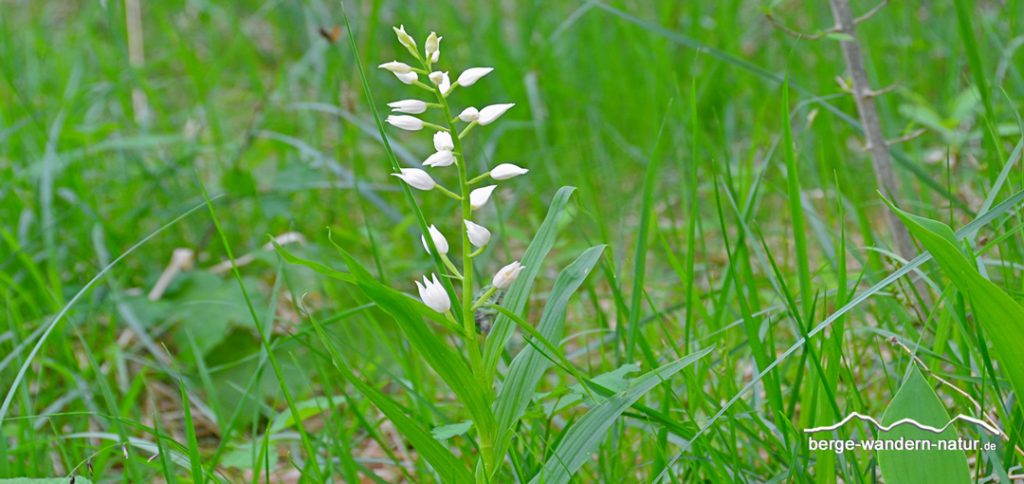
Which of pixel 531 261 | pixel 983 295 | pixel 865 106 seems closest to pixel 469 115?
pixel 531 261

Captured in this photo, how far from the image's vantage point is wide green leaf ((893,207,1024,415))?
98cm

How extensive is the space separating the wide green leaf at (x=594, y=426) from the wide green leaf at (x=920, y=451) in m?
0.23

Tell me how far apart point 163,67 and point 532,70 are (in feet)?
7.48

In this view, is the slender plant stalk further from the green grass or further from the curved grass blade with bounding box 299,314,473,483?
the curved grass blade with bounding box 299,314,473,483

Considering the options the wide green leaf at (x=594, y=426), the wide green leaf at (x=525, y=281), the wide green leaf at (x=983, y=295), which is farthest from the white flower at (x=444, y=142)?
the wide green leaf at (x=983, y=295)

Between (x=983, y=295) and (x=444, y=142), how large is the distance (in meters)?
0.60

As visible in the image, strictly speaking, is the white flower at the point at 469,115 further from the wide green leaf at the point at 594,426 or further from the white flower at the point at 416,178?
the wide green leaf at the point at 594,426

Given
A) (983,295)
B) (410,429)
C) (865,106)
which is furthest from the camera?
(865,106)

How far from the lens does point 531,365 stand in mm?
1224

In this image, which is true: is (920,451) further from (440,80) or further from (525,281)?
(440,80)

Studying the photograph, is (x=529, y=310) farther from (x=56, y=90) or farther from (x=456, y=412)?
(x=56, y=90)

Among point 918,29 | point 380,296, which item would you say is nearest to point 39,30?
point 918,29

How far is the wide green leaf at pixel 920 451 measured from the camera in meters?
1.01

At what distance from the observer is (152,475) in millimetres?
1888
